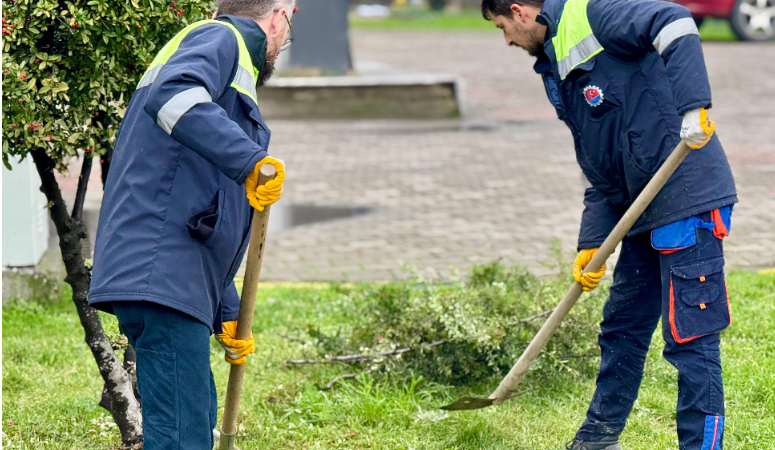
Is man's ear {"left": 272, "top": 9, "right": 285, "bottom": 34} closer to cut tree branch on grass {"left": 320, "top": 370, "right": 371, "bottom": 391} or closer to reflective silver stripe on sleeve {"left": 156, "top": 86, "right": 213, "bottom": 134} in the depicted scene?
reflective silver stripe on sleeve {"left": 156, "top": 86, "right": 213, "bottom": 134}

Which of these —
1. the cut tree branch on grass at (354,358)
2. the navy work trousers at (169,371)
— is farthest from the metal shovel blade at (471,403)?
the navy work trousers at (169,371)

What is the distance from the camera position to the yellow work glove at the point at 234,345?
2945 mm

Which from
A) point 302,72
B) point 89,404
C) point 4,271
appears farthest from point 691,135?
point 302,72

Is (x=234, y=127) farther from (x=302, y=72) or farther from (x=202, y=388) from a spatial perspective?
(x=302, y=72)

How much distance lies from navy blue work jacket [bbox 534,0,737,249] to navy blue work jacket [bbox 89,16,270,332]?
1.22m

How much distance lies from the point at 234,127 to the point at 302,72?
1017 centimetres

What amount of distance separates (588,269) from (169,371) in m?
1.57

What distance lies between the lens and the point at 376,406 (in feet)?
12.6

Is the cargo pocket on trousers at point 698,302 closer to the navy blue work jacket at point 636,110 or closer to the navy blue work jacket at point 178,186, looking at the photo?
the navy blue work jacket at point 636,110

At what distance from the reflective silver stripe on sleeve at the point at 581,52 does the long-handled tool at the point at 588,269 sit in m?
0.46

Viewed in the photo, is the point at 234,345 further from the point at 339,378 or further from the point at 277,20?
the point at 339,378

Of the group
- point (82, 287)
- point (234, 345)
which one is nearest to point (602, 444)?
point (234, 345)

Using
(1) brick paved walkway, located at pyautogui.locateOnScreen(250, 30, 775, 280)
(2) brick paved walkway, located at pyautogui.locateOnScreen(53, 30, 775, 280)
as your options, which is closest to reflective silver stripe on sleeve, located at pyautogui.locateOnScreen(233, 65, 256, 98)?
(2) brick paved walkway, located at pyautogui.locateOnScreen(53, 30, 775, 280)

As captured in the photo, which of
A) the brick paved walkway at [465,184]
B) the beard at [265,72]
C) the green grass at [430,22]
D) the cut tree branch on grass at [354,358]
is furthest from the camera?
the green grass at [430,22]
